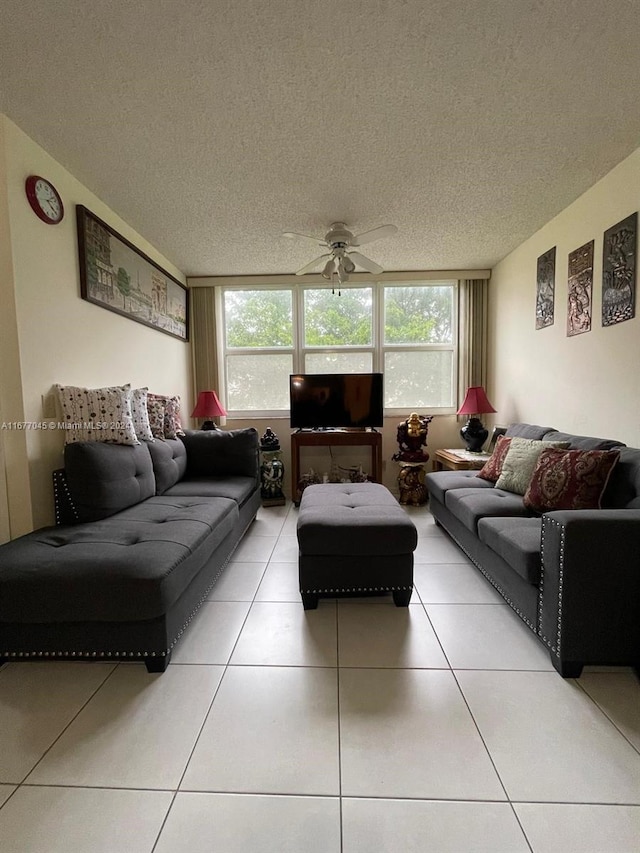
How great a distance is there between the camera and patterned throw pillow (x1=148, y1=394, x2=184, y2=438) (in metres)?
3.08

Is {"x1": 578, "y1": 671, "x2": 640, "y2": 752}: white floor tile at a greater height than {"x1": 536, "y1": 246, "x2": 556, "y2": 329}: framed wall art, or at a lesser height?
lesser

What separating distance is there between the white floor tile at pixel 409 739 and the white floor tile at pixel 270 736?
2.4 inches

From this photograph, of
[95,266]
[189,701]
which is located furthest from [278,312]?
[189,701]

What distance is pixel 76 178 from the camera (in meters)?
2.33

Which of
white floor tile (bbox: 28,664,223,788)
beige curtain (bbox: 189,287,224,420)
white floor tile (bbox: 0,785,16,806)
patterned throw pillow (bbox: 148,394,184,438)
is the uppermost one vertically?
beige curtain (bbox: 189,287,224,420)

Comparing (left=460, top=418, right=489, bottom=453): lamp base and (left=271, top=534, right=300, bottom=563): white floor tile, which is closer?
(left=271, top=534, right=300, bottom=563): white floor tile

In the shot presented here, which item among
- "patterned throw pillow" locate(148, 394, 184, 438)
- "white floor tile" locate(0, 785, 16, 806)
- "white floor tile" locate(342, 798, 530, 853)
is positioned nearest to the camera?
"white floor tile" locate(342, 798, 530, 853)

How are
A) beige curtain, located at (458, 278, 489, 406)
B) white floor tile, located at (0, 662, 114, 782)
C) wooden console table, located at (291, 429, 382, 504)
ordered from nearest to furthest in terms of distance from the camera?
white floor tile, located at (0, 662, 114, 782) → wooden console table, located at (291, 429, 382, 504) → beige curtain, located at (458, 278, 489, 406)

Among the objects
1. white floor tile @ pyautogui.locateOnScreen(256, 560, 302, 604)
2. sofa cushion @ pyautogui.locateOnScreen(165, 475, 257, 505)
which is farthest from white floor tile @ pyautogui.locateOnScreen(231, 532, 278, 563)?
A: sofa cushion @ pyautogui.locateOnScreen(165, 475, 257, 505)

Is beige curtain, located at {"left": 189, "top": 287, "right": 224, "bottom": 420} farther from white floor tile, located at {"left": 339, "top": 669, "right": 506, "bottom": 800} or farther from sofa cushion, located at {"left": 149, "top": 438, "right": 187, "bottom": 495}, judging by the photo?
white floor tile, located at {"left": 339, "top": 669, "right": 506, "bottom": 800}

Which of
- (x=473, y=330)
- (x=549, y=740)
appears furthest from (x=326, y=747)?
(x=473, y=330)

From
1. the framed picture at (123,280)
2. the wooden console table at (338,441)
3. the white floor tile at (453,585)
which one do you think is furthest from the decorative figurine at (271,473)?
the white floor tile at (453,585)

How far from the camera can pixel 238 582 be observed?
87.4 inches

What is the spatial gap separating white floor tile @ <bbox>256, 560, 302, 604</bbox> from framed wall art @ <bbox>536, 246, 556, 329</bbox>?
279 cm
